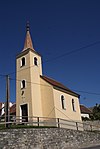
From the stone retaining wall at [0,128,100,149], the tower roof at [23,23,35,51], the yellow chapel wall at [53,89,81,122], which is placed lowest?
the stone retaining wall at [0,128,100,149]

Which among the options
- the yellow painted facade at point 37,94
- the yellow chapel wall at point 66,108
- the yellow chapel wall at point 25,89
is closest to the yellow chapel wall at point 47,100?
the yellow painted facade at point 37,94

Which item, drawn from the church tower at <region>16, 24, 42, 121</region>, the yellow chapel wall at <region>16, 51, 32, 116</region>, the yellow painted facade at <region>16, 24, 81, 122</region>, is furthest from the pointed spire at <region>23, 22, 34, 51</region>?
the yellow chapel wall at <region>16, 51, 32, 116</region>

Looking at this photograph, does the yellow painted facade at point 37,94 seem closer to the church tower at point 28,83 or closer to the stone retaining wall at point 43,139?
the church tower at point 28,83

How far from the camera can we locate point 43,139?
715 inches

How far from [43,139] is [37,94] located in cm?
992

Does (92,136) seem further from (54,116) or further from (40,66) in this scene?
(40,66)

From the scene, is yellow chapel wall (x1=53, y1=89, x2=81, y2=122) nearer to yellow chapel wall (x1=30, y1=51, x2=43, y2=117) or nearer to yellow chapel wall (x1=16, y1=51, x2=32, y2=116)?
yellow chapel wall (x1=30, y1=51, x2=43, y2=117)

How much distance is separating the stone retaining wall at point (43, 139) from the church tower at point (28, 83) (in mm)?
6540

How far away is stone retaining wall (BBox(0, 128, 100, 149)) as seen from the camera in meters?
16.1

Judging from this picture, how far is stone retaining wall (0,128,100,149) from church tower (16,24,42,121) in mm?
6540

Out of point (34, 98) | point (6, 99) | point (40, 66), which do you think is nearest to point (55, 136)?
point (6, 99)

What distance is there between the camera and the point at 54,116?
25906mm

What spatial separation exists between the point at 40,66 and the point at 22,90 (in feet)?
15.3

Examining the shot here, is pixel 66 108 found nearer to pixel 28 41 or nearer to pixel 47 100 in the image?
pixel 47 100
